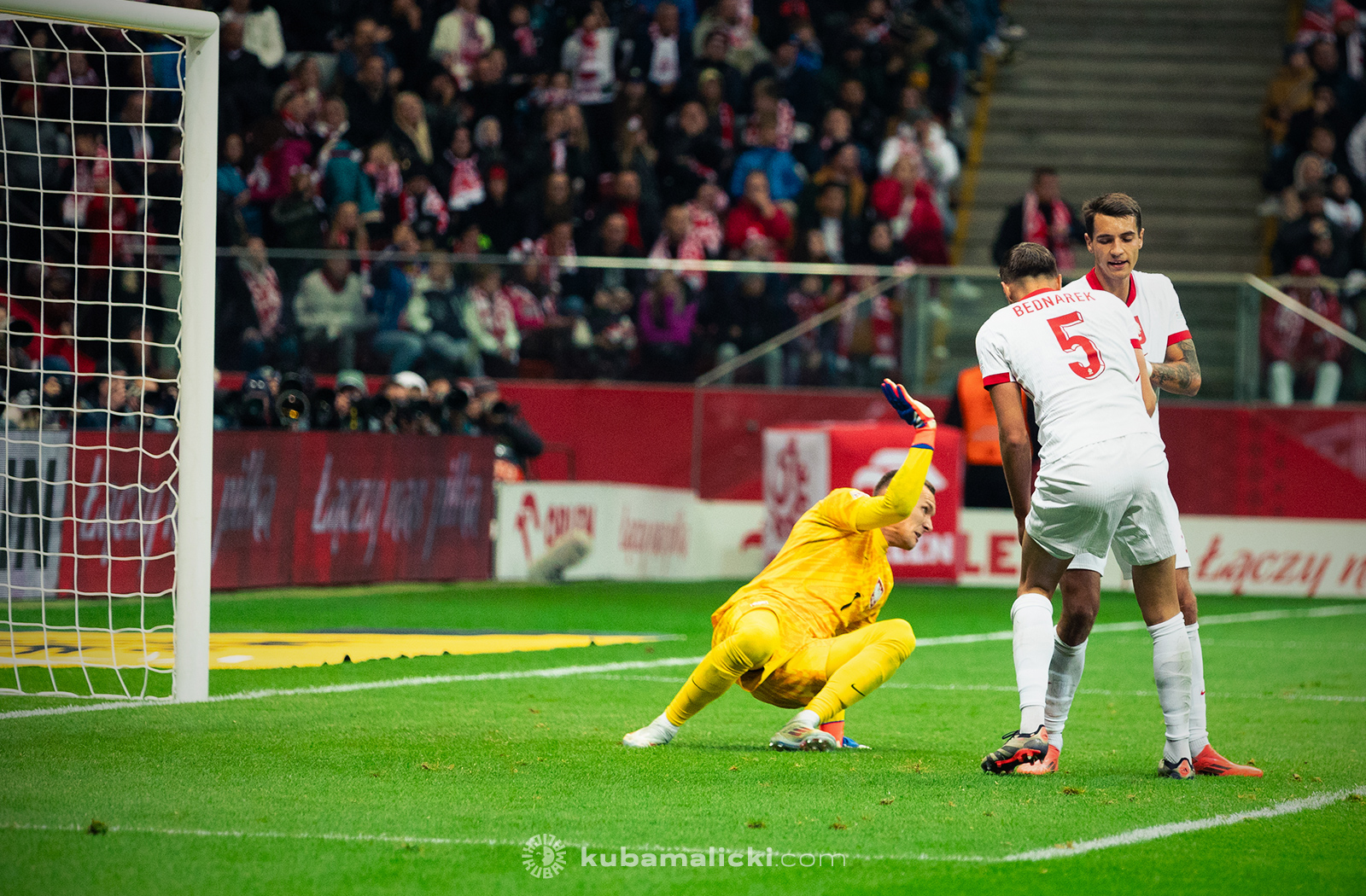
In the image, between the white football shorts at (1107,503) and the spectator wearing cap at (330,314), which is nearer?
the white football shorts at (1107,503)

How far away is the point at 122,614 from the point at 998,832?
22.8 feet

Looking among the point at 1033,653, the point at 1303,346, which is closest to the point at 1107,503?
the point at 1033,653

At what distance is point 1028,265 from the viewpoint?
20.6 ft

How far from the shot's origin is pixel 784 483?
54.2 feet

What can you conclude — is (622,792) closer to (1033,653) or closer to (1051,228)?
(1033,653)

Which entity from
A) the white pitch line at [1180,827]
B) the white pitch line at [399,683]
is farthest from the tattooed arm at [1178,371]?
the white pitch line at [399,683]

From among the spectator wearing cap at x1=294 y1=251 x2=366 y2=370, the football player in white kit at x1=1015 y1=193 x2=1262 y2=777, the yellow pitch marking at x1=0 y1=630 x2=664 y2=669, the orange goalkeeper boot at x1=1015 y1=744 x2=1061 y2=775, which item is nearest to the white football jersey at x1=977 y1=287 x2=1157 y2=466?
the football player in white kit at x1=1015 y1=193 x2=1262 y2=777

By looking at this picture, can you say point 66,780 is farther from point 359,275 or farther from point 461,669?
point 359,275

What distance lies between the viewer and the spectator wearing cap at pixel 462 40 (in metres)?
19.8

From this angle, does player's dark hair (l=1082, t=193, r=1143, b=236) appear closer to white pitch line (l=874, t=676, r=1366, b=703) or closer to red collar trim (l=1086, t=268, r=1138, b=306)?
red collar trim (l=1086, t=268, r=1138, b=306)

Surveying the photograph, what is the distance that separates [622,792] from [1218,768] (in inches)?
85.7

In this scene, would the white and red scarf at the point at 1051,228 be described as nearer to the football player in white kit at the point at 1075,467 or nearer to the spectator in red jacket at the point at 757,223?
the spectator in red jacket at the point at 757,223

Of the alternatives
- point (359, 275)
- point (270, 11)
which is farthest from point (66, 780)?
point (270, 11)

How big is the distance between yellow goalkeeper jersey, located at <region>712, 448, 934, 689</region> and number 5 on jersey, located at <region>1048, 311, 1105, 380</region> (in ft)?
3.06
